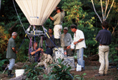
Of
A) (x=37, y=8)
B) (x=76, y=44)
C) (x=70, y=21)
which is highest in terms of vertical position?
(x=70, y=21)

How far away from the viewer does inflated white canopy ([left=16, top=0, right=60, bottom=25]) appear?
6121 millimetres

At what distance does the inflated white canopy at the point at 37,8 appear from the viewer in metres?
6.12

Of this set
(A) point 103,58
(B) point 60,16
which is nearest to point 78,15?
(B) point 60,16

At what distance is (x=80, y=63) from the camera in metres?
6.80

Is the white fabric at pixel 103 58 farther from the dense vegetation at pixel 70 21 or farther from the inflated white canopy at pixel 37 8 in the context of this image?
the dense vegetation at pixel 70 21

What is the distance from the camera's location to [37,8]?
6176mm

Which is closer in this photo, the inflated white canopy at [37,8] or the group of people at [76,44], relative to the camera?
the group of people at [76,44]

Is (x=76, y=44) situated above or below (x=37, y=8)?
below

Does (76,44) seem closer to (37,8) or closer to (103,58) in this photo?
(103,58)

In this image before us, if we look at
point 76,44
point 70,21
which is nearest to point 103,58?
point 76,44

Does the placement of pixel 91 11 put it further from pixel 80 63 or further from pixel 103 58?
pixel 103 58

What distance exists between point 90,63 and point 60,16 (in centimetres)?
346

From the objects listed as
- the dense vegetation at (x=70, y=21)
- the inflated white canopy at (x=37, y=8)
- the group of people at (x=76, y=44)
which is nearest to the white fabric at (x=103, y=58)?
the group of people at (x=76, y=44)

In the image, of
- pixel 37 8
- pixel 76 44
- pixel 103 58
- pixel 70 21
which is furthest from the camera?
pixel 70 21
